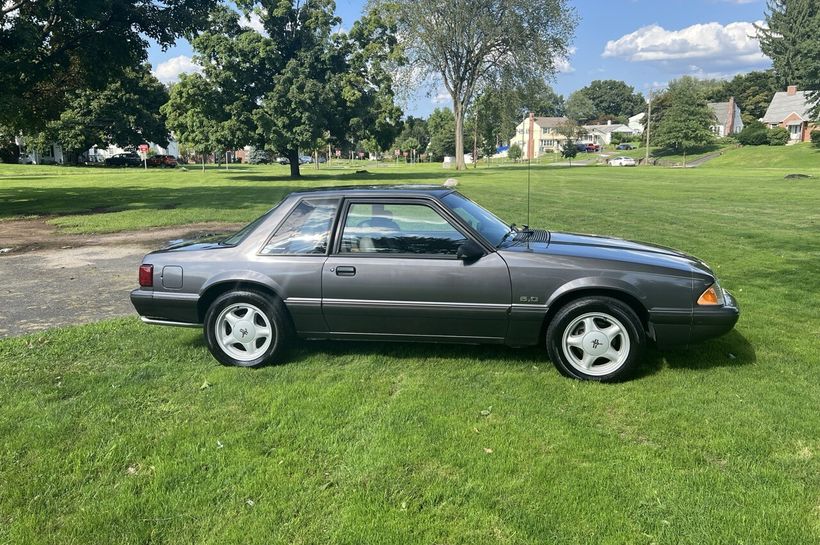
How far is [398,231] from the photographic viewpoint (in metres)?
4.84

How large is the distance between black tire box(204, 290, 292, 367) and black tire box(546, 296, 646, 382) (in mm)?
2125

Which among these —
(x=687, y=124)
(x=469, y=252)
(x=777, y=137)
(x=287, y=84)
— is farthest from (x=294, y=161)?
(x=777, y=137)

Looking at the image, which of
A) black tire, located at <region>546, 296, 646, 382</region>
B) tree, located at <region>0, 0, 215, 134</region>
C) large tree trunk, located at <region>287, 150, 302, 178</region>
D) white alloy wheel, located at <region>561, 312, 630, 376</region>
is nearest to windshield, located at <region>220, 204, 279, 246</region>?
black tire, located at <region>546, 296, 646, 382</region>

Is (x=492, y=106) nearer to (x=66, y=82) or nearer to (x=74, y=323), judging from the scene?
(x=66, y=82)

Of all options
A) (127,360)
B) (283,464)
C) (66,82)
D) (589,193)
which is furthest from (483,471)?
(66,82)

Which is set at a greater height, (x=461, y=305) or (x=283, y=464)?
(x=461, y=305)

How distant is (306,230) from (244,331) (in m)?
0.98

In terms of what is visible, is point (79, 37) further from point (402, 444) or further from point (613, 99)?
point (613, 99)

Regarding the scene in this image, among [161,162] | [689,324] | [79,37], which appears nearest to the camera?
[689,324]

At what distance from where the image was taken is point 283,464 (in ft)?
11.0

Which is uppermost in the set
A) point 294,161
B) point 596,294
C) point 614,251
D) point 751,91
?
point 751,91

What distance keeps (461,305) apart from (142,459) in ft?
7.83

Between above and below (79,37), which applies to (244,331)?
below

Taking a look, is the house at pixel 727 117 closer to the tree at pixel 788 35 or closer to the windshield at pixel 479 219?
the tree at pixel 788 35
